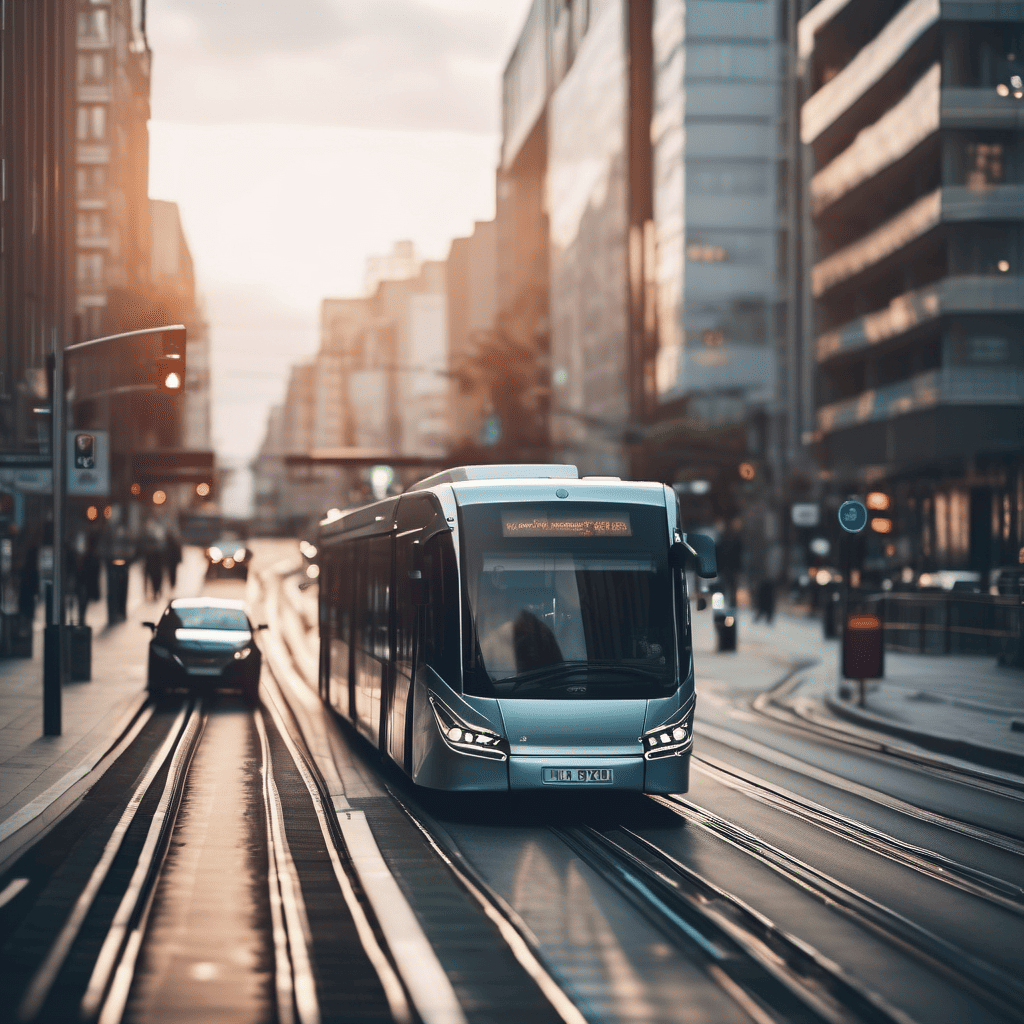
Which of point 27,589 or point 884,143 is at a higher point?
point 884,143

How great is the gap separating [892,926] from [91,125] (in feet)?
310

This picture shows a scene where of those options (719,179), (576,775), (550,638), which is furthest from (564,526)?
(719,179)

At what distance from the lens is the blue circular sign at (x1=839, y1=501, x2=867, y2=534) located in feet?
76.8

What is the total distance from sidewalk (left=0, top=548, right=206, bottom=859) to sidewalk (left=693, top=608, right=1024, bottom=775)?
9.27 meters

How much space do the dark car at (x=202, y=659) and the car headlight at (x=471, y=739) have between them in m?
13.1

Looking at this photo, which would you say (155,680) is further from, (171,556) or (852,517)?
(171,556)

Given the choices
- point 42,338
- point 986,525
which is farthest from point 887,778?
point 42,338

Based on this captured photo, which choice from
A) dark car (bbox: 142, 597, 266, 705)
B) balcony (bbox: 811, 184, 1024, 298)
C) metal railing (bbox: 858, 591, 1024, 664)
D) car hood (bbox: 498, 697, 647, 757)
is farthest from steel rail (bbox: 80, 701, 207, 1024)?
balcony (bbox: 811, 184, 1024, 298)

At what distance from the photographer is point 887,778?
16.0 meters

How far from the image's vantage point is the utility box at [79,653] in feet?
88.9

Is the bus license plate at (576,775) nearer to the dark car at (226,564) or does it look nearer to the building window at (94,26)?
the dark car at (226,564)

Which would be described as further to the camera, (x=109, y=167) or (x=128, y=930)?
(x=109, y=167)

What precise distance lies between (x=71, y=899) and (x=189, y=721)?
1321cm

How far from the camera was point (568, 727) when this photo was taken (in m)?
12.2
